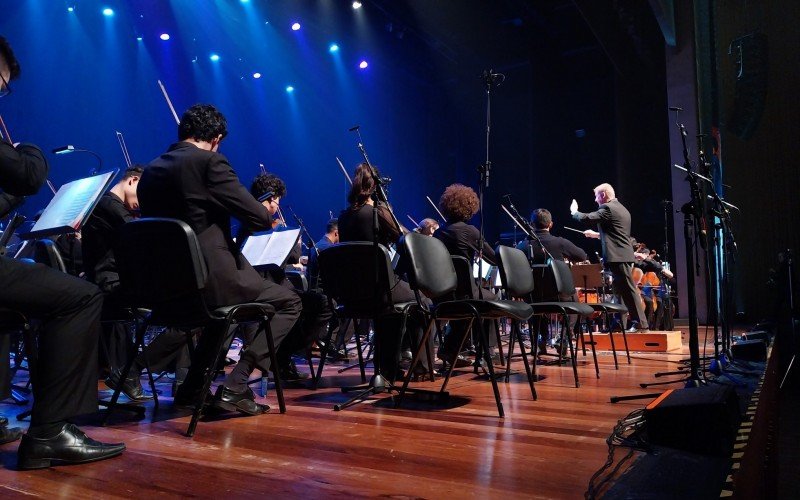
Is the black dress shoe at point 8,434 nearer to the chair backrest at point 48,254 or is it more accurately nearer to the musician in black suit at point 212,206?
the musician in black suit at point 212,206

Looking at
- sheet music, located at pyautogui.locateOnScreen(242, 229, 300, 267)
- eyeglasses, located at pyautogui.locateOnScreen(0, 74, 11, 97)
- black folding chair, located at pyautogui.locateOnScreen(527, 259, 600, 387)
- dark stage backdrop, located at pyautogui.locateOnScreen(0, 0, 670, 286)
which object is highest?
dark stage backdrop, located at pyautogui.locateOnScreen(0, 0, 670, 286)

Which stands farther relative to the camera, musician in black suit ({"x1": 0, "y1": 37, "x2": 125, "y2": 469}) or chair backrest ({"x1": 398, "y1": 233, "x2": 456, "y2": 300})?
chair backrest ({"x1": 398, "y1": 233, "x2": 456, "y2": 300})

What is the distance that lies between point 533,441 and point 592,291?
621 centimetres

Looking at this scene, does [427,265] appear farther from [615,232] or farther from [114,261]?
[615,232]

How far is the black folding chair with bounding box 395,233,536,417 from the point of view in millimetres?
2662

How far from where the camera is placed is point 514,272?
357 centimetres

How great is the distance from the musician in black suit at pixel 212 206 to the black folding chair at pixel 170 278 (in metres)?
0.07

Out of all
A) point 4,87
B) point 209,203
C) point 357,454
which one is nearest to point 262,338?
point 209,203

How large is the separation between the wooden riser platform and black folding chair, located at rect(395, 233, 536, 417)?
3315mm

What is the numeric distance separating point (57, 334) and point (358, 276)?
1.57 meters

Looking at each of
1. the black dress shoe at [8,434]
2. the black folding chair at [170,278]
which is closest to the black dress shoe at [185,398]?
A: the black folding chair at [170,278]

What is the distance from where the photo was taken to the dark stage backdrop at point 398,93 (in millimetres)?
9531

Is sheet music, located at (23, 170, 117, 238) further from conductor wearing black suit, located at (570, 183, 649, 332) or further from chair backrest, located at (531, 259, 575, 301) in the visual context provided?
conductor wearing black suit, located at (570, 183, 649, 332)

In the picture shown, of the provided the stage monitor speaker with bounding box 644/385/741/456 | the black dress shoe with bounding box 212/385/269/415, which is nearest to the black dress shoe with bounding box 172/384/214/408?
the black dress shoe with bounding box 212/385/269/415
